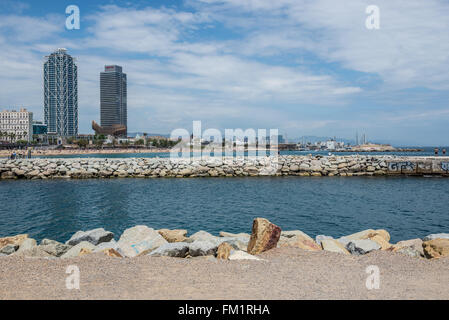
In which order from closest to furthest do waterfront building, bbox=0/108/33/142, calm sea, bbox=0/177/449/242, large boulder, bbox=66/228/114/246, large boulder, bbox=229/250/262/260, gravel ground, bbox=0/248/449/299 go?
gravel ground, bbox=0/248/449/299 < large boulder, bbox=229/250/262/260 < large boulder, bbox=66/228/114/246 < calm sea, bbox=0/177/449/242 < waterfront building, bbox=0/108/33/142

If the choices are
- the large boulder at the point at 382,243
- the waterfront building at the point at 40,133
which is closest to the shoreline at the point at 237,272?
the large boulder at the point at 382,243

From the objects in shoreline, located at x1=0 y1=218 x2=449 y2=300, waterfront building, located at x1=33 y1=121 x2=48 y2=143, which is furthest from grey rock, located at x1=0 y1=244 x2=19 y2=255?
waterfront building, located at x1=33 y1=121 x2=48 y2=143

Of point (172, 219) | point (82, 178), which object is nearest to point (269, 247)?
point (172, 219)

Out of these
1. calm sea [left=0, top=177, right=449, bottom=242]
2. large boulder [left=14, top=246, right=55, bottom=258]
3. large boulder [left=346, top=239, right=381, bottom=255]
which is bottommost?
calm sea [left=0, top=177, right=449, bottom=242]

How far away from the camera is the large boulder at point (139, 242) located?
8.13m

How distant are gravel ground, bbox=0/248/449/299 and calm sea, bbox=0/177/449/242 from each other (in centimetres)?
578

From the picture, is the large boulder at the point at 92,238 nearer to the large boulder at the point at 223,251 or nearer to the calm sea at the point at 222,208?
the calm sea at the point at 222,208

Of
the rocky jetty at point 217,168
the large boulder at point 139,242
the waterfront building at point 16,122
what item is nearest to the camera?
the large boulder at point 139,242

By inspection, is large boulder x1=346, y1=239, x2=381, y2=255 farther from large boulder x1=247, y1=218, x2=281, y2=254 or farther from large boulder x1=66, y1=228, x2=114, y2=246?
large boulder x1=66, y1=228, x2=114, y2=246

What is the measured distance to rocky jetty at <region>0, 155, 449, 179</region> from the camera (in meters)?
33.2

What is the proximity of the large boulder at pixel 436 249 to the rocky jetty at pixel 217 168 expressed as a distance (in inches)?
1072

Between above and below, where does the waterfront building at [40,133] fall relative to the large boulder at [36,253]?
above
